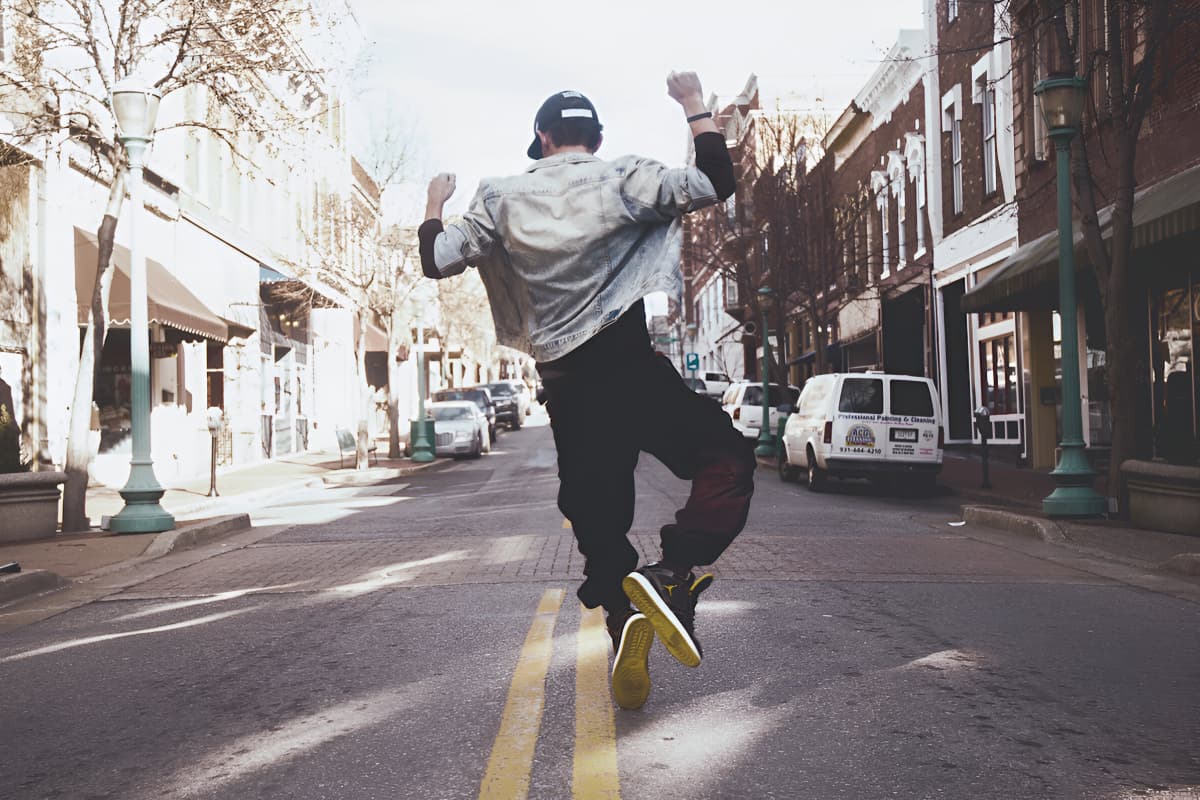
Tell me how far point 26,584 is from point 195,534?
335cm

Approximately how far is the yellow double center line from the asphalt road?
1cm

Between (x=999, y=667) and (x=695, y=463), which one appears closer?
(x=695, y=463)

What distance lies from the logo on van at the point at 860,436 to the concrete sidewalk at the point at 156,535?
28.0ft

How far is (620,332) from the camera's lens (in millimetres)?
4133

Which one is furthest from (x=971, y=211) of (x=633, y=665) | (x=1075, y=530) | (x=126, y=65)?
(x=633, y=665)

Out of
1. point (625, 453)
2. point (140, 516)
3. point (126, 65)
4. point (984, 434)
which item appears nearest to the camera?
point (625, 453)

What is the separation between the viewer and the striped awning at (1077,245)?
12.5 m

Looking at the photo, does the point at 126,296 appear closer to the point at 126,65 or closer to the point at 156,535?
the point at 126,65

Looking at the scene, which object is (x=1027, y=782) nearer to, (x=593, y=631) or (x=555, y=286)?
(x=555, y=286)

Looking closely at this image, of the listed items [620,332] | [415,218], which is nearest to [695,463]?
[620,332]

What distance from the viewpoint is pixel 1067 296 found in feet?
40.4

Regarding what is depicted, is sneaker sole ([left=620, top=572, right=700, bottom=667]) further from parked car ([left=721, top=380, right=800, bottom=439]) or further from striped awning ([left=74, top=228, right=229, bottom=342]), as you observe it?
parked car ([left=721, top=380, right=800, bottom=439])

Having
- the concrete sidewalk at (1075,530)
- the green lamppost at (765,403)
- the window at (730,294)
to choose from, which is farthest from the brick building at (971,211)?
the window at (730,294)

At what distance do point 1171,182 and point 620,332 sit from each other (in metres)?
12.6
